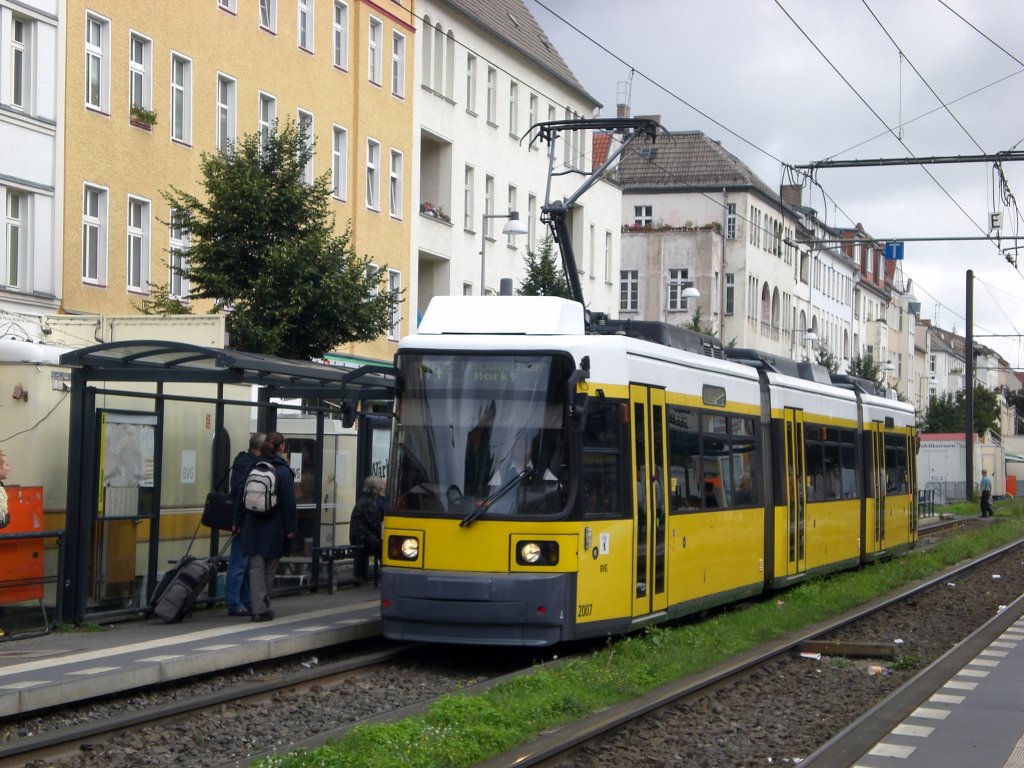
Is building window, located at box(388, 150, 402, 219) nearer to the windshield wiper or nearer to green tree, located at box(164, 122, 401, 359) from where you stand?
green tree, located at box(164, 122, 401, 359)

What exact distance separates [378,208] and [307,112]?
412 centimetres

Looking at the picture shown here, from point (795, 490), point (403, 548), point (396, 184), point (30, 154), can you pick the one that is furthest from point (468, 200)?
point (403, 548)

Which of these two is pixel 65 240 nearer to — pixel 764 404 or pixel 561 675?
pixel 764 404

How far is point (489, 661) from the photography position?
14680 millimetres

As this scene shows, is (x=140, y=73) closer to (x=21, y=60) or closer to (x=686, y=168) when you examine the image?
(x=21, y=60)

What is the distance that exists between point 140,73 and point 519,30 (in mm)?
21907

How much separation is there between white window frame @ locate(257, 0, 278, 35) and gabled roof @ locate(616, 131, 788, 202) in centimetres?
4095

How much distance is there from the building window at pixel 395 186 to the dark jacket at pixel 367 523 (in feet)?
81.4

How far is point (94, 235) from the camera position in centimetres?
3050

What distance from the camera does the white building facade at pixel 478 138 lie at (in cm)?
4447

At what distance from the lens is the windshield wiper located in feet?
43.9

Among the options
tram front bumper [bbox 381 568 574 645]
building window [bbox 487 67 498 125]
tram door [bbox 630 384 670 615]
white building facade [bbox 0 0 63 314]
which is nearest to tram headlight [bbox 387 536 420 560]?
tram front bumper [bbox 381 568 574 645]

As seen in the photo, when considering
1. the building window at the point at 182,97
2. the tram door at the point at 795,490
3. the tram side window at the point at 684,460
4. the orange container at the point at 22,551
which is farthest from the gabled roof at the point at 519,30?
the orange container at the point at 22,551

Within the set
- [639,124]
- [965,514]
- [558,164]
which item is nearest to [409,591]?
[639,124]
